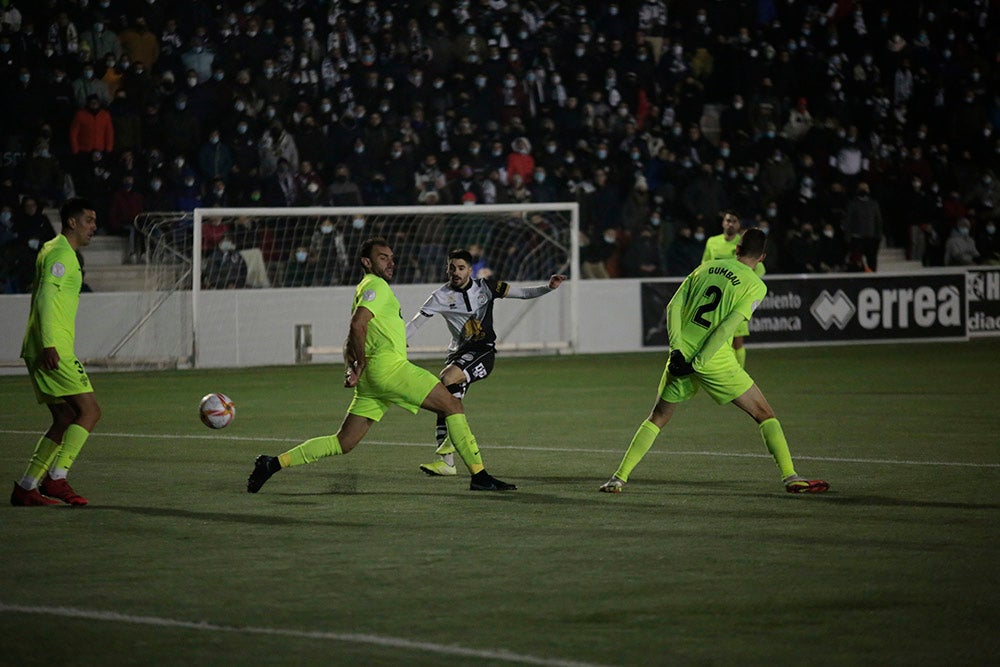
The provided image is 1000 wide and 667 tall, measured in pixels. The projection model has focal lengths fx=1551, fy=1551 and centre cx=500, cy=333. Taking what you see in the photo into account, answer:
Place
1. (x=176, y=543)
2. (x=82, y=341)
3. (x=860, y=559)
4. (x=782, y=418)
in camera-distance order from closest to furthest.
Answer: (x=860, y=559) < (x=176, y=543) < (x=782, y=418) < (x=82, y=341)

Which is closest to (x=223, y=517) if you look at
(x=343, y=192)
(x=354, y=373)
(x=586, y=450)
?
(x=354, y=373)

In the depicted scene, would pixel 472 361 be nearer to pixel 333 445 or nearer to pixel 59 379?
pixel 333 445

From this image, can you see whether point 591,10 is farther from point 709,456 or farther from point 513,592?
point 513,592

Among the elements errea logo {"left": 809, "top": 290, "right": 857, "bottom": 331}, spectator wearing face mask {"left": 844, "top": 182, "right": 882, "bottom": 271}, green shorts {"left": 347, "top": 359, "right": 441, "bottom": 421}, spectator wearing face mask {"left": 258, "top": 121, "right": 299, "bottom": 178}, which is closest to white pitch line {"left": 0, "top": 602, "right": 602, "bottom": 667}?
green shorts {"left": 347, "top": 359, "right": 441, "bottom": 421}

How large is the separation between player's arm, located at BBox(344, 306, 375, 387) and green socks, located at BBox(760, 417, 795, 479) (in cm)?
256

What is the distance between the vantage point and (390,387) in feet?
32.3

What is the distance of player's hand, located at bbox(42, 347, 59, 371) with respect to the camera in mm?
9070

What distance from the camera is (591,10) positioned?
1137 inches

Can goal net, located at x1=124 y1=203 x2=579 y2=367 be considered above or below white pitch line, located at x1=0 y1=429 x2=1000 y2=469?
above

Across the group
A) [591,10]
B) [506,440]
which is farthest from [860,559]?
[591,10]

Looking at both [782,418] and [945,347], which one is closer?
[782,418]

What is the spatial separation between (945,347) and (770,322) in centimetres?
281

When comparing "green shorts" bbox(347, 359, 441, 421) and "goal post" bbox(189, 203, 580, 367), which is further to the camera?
"goal post" bbox(189, 203, 580, 367)

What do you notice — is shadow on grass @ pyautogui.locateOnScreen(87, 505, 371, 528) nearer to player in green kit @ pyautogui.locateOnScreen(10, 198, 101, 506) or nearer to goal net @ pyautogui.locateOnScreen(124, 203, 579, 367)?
player in green kit @ pyautogui.locateOnScreen(10, 198, 101, 506)
